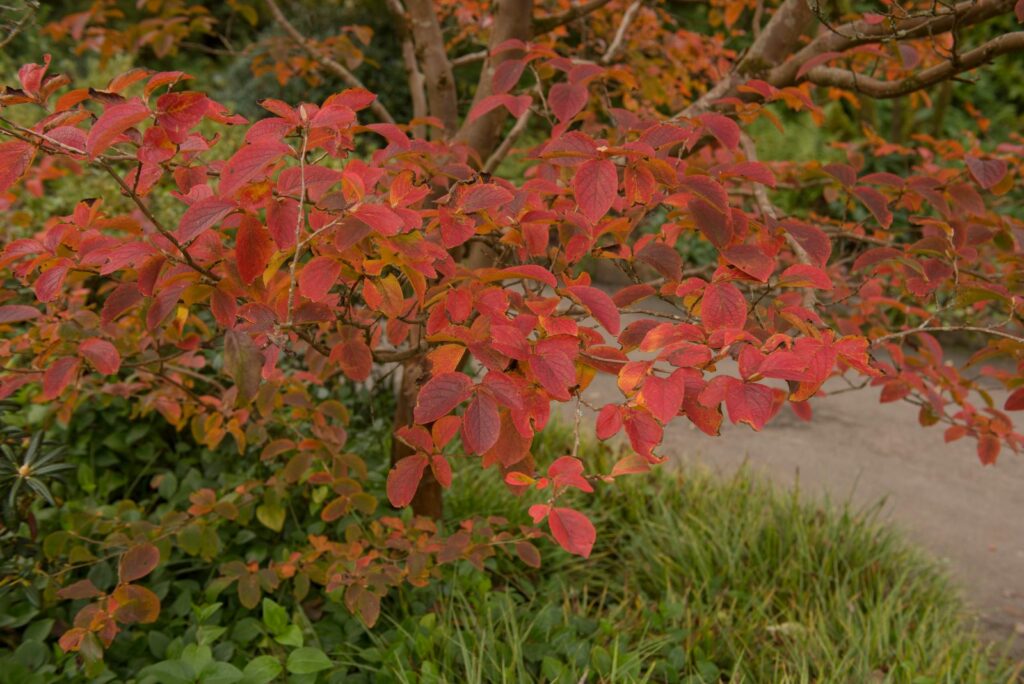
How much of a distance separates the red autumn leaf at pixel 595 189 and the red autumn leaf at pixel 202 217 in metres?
0.52

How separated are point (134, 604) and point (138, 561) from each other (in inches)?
3.8

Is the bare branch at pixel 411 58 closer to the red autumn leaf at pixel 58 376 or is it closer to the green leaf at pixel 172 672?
the red autumn leaf at pixel 58 376

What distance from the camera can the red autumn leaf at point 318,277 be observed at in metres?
1.15

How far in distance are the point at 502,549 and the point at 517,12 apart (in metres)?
1.62

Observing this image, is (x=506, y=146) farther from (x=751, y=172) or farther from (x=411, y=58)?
(x=751, y=172)

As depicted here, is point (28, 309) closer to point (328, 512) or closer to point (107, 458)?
point (328, 512)

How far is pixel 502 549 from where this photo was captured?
8.32ft

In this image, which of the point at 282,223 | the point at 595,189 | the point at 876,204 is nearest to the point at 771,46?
the point at 876,204

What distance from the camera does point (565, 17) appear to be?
7.88ft

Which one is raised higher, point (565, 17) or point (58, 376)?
point (565, 17)

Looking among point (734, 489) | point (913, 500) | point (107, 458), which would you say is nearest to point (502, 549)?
point (734, 489)

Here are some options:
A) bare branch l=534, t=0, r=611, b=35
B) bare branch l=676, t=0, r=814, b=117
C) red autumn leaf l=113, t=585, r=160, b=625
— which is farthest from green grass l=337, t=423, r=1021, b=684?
bare branch l=534, t=0, r=611, b=35

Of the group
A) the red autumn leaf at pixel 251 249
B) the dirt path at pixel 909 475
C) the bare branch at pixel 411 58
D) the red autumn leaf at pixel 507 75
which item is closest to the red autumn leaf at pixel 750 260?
the red autumn leaf at pixel 507 75

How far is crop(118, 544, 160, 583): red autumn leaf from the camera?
5.66 ft
